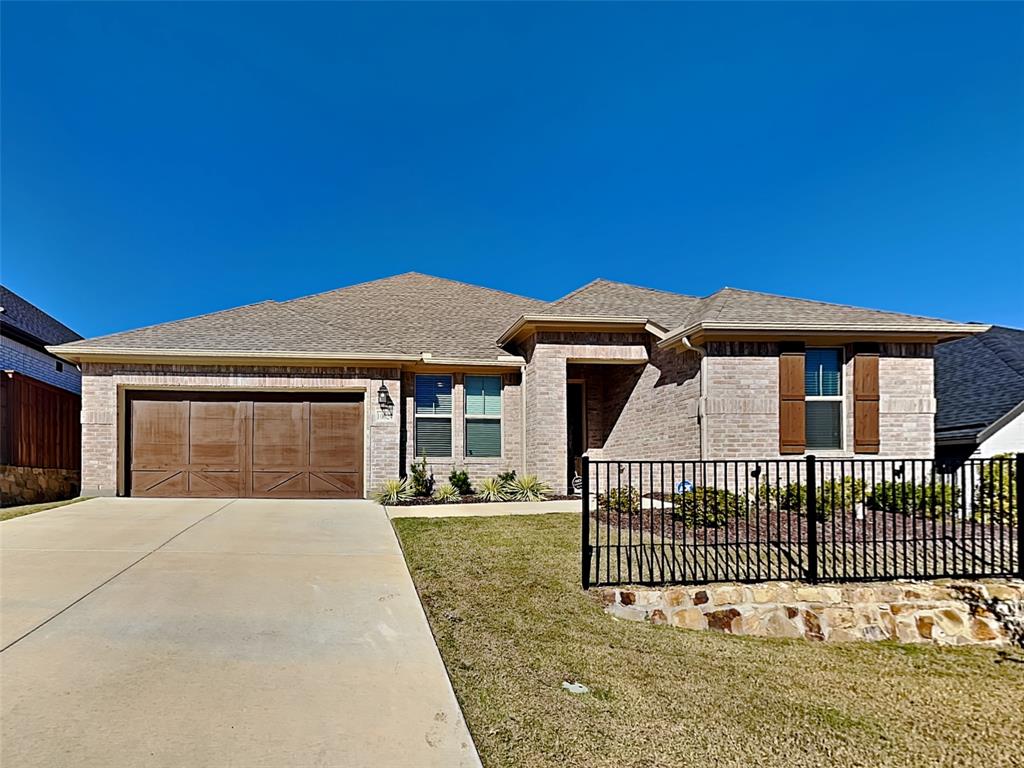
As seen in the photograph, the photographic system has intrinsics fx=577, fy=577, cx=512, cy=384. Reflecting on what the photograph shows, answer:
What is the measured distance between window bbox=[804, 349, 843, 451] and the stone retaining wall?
1556cm

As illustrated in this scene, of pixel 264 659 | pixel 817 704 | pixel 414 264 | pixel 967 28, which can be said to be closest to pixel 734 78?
pixel 967 28

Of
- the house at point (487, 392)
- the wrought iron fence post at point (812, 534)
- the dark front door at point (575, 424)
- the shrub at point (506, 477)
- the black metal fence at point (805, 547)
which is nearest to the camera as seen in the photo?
the black metal fence at point (805, 547)

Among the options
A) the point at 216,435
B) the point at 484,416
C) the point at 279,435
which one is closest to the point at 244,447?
the point at 216,435

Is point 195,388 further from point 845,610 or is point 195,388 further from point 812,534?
point 845,610

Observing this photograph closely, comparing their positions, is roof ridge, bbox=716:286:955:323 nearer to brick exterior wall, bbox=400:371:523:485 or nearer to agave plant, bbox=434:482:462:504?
brick exterior wall, bbox=400:371:523:485

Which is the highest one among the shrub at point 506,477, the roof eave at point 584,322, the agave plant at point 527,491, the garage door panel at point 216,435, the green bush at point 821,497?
the roof eave at point 584,322

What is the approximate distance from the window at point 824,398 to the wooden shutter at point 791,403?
12.4 inches

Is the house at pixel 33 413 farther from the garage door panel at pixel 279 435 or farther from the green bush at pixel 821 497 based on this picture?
the green bush at pixel 821 497

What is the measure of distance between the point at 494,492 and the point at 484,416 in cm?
188

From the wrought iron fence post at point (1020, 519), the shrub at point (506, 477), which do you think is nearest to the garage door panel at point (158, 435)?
the shrub at point (506, 477)

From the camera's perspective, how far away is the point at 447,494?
12.1 m

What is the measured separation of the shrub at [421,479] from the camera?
40.1ft

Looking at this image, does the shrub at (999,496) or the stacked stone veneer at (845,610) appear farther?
the shrub at (999,496)

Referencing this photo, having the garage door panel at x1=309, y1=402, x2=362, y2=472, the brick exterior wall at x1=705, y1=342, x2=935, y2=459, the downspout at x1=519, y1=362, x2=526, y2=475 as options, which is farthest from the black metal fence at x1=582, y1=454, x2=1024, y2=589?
the garage door panel at x1=309, y1=402, x2=362, y2=472
